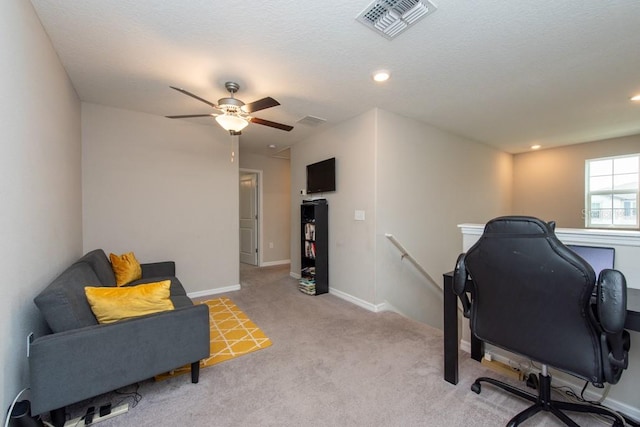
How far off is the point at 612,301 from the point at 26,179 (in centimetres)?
304

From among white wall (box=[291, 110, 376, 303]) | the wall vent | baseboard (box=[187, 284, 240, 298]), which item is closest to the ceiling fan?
the wall vent

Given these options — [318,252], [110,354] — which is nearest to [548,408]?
[110,354]

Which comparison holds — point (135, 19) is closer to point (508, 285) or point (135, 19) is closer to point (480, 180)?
point (508, 285)

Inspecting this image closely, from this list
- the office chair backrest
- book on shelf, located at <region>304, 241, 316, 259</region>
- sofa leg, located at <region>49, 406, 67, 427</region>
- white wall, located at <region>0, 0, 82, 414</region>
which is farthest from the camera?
book on shelf, located at <region>304, 241, 316, 259</region>

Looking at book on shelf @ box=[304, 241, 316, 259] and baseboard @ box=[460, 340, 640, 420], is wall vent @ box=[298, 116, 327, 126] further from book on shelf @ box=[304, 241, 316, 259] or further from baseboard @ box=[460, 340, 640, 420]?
baseboard @ box=[460, 340, 640, 420]

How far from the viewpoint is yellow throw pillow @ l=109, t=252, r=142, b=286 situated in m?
2.74

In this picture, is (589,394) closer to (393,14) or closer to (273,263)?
(393,14)

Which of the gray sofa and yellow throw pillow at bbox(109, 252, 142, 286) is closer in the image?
the gray sofa

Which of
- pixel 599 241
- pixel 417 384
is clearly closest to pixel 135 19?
pixel 417 384

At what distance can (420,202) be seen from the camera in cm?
388

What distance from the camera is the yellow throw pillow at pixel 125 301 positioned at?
166cm

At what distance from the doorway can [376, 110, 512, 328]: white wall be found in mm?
3275

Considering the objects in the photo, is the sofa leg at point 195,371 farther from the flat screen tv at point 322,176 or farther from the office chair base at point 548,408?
the flat screen tv at point 322,176

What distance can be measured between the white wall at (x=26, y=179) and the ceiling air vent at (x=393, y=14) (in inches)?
76.7
